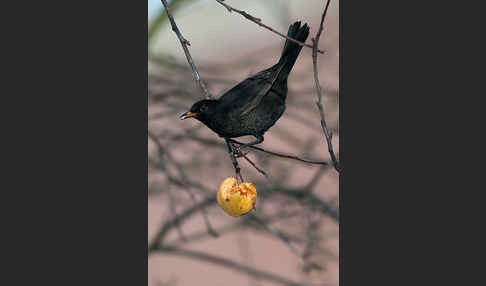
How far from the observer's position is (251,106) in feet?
6.43

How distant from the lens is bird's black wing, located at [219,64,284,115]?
6.44 ft

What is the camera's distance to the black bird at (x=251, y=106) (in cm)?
196

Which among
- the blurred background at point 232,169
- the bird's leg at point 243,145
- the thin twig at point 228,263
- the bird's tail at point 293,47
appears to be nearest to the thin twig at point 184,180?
the blurred background at point 232,169

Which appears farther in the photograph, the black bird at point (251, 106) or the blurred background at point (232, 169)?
the blurred background at point (232, 169)

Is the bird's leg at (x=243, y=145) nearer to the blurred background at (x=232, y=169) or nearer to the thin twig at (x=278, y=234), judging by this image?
the blurred background at (x=232, y=169)

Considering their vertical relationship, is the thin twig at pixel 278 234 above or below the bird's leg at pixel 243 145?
below

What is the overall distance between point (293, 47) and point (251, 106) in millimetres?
287

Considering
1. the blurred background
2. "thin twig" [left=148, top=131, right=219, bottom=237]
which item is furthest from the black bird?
"thin twig" [left=148, top=131, right=219, bottom=237]

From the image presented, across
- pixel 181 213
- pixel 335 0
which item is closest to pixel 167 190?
pixel 181 213

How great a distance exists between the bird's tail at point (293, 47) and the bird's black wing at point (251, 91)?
3cm

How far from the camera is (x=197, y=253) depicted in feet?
8.29

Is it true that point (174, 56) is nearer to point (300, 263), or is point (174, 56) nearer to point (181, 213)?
point (181, 213)

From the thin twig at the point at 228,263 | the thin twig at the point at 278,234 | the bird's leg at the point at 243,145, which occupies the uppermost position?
the bird's leg at the point at 243,145

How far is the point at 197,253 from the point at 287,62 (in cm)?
100
